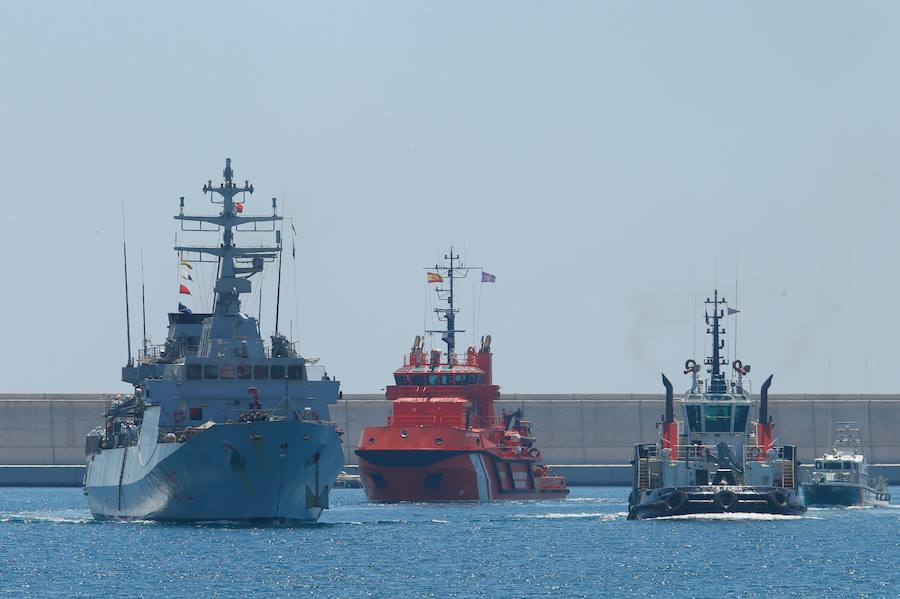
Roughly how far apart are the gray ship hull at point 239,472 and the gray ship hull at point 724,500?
45.8 ft

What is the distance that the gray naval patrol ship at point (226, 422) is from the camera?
81.2 metres

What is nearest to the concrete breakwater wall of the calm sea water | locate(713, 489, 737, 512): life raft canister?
the calm sea water

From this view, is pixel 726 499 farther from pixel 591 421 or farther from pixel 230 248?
pixel 591 421

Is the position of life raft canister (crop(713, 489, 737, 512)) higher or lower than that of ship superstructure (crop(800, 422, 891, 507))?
higher

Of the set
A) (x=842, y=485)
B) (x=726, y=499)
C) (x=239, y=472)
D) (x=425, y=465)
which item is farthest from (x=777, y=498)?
(x=425, y=465)

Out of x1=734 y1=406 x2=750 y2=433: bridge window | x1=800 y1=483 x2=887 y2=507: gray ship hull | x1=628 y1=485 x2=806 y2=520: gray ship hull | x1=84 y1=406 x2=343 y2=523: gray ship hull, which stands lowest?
x1=800 y1=483 x2=887 y2=507: gray ship hull

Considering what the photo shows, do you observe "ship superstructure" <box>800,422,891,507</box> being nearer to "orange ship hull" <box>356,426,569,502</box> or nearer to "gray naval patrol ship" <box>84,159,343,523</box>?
"orange ship hull" <box>356,426,569,502</box>

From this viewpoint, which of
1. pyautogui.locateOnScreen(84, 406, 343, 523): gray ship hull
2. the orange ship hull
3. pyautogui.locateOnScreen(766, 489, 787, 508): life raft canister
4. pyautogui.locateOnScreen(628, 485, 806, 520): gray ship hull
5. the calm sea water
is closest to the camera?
the calm sea water

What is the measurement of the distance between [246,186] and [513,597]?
34.6 metres

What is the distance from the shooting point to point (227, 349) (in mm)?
86000

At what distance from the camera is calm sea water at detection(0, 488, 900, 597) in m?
62.7

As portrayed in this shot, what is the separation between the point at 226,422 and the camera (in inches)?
3280

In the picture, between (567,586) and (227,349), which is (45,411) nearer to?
(227,349)

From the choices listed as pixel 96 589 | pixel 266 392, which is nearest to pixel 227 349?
pixel 266 392
